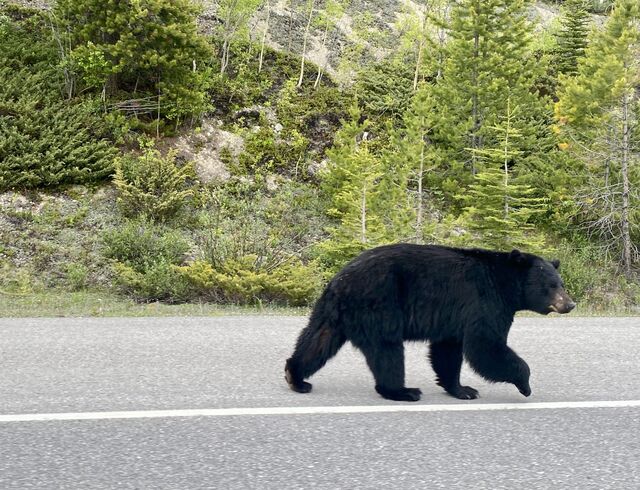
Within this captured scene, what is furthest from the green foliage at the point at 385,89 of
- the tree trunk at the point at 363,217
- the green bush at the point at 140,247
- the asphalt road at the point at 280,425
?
the asphalt road at the point at 280,425

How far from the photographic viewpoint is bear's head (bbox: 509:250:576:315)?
16.5 ft

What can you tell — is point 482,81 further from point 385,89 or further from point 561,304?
point 561,304

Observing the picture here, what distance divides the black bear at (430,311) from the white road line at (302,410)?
178 millimetres

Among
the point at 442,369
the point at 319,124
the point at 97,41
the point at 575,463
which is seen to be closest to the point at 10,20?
the point at 97,41

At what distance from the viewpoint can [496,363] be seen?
4.62 m

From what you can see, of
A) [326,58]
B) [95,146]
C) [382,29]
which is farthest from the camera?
[382,29]

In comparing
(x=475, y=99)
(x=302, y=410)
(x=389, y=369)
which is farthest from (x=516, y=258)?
(x=475, y=99)

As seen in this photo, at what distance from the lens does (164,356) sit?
19.1ft

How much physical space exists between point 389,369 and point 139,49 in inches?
753

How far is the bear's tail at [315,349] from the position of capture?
187 inches

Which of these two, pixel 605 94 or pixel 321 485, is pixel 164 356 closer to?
pixel 321 485

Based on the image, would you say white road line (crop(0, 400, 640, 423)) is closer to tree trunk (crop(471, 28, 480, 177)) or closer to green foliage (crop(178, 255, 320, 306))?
green foliage (crop(178, 255, 320, 306))

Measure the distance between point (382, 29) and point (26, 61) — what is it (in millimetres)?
17013

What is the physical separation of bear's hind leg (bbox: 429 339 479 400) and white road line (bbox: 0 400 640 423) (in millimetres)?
226
